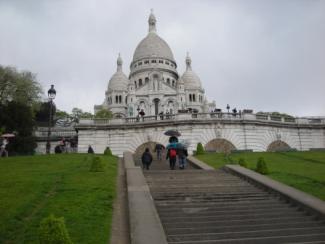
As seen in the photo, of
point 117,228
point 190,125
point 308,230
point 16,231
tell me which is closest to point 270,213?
point 308,230

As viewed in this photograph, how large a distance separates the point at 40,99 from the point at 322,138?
30.7 metres

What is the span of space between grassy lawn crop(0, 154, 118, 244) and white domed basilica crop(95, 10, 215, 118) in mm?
69103

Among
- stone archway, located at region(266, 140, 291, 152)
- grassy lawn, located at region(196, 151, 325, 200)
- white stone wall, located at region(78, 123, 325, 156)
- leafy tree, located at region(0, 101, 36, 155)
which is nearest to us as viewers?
grassy lawn, located at region(196, 151, 325, 200)

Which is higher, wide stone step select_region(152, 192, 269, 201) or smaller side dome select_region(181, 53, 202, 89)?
smaller side dome select_region(181, 53, 202, 89)

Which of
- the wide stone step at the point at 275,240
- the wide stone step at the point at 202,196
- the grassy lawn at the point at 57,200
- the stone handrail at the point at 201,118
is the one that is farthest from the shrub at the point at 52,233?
the stone handrail at the point at 201,118

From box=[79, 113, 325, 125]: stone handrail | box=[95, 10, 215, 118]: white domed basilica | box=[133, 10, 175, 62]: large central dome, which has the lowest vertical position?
box=[79, 113, 325, 125]: stone handrail

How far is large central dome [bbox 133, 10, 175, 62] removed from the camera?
97.1 metres

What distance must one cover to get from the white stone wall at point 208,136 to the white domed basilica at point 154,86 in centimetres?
5257

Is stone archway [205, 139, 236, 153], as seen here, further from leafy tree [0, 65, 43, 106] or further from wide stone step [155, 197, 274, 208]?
leafy tree [0, 65, 43, 106]

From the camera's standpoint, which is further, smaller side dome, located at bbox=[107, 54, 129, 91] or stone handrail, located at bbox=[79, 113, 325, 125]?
smaller side dome, located at bbox=[107, 54, 129, 91]

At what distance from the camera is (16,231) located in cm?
954

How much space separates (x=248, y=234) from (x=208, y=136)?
22828 mm

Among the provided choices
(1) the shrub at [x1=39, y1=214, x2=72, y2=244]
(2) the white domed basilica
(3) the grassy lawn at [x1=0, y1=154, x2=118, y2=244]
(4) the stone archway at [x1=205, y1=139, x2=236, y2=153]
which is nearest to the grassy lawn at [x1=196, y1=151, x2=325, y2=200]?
(4) the stone archway at [x1=205, y1=139, x2=236, y2=153]

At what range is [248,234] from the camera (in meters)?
9.78
